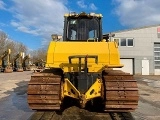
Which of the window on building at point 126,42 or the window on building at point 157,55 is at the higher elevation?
Answer: the window on building at point 126,42

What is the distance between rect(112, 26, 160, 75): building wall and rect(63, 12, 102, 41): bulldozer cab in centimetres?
2809

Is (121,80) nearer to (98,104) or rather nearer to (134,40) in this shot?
(98,104)

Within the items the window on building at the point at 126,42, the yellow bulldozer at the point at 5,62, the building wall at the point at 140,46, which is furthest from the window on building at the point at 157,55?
the yellow bulldozer at the point at 5,62

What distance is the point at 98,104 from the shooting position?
32.3 feet

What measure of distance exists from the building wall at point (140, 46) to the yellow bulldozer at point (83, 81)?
30.0 meters

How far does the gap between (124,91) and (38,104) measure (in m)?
2.35

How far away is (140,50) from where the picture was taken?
38250 mm

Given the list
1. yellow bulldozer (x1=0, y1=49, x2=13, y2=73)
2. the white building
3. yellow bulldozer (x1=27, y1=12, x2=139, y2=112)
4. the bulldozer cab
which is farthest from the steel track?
yellow bulldozer (x1=0, y1=49, x2=13, y2=73)

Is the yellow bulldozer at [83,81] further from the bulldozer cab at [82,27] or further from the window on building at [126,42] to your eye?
the window on building at [126,42]

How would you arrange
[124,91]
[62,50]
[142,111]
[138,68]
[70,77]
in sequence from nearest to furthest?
[124,91] → [70,77] → [62,50] → [142,111] → [138,68]

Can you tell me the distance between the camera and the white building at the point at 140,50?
37906 millimetres

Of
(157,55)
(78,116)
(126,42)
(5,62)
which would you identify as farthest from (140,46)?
(78,116)

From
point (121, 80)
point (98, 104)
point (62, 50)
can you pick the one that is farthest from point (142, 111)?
point (62, 50)

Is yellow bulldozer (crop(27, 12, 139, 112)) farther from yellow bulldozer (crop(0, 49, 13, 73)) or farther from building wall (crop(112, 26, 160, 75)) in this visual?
yellow bulldozer (crop(0, 49, 13, 73))
